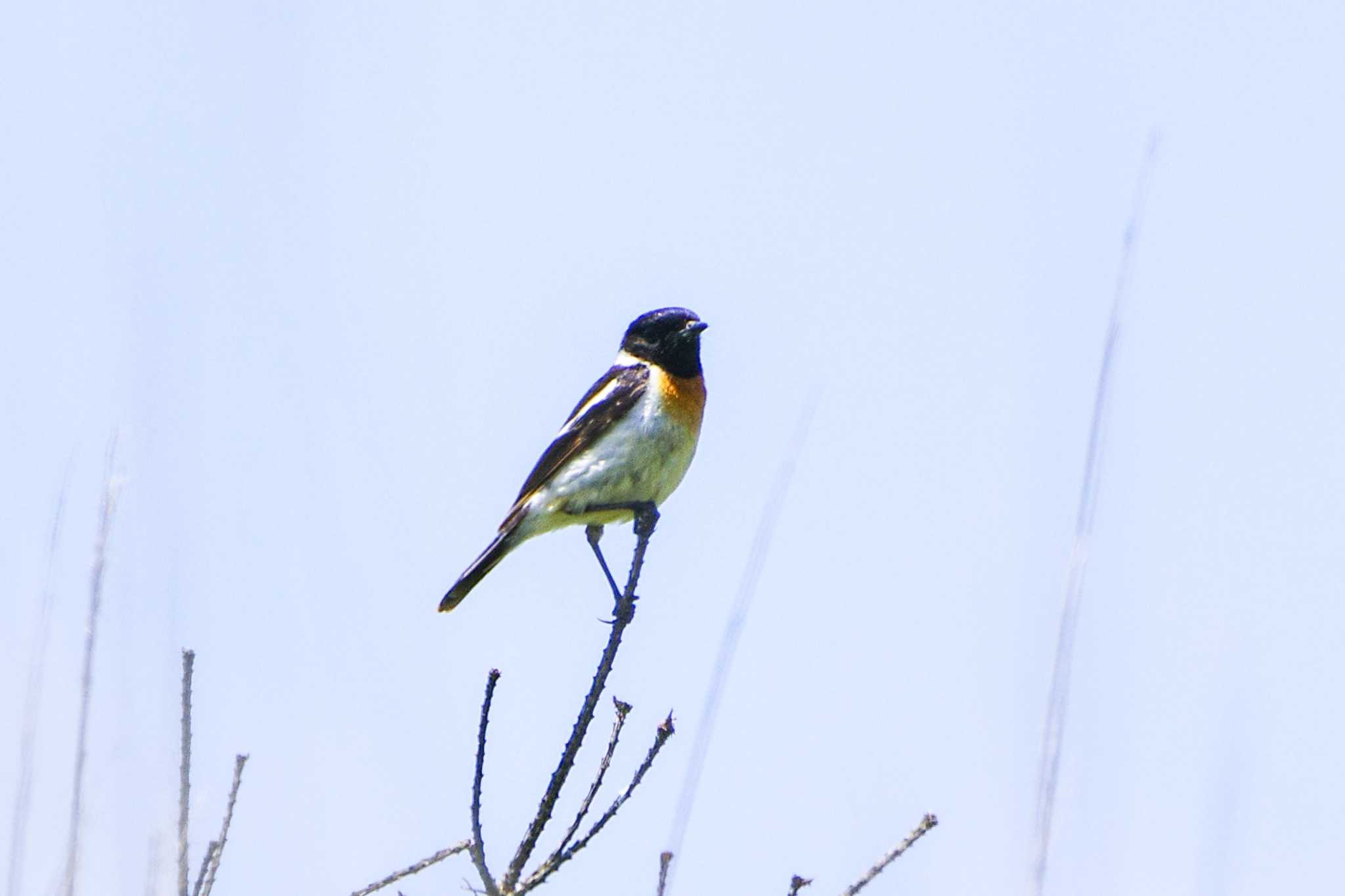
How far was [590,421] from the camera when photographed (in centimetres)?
543

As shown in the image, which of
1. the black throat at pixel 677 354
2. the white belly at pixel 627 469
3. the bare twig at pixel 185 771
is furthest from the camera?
the black throat at pixel 677 354

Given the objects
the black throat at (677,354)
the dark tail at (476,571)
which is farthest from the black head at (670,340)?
the dark tail at (476,571)

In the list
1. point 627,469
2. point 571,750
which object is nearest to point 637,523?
point 627,469

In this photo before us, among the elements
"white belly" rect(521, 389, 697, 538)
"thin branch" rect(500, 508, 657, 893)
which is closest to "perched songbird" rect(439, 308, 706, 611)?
"white belly" rect(521, 389, 697, 538)

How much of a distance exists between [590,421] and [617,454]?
205 millimetres

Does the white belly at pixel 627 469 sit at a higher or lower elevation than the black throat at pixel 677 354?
lower

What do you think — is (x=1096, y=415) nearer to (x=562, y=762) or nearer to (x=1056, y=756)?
(x=1056, y=756)

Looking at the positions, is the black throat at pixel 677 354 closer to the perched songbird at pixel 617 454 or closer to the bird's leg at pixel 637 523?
the perched songbird at pixel 617 454

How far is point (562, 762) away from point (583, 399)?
10.1 ft

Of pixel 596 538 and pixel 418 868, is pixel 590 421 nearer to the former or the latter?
pixel 596 538

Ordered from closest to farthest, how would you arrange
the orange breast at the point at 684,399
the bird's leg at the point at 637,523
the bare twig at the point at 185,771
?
the bare twig at the point at 185,771
the bird's leg at the point at 637,523
the orange breast at the point at 684,399

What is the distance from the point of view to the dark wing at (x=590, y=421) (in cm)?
539

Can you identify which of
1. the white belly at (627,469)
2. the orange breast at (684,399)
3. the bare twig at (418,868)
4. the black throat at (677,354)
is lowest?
the bare twig at (418,868)

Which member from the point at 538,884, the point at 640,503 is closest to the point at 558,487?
the point at 640,503
